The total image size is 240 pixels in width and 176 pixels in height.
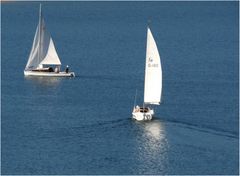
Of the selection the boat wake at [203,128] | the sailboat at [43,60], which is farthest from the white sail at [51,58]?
the boat wake at [203,128]

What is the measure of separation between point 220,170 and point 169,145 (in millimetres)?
7271

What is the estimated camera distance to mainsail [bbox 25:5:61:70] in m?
127

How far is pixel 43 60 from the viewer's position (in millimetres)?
128500

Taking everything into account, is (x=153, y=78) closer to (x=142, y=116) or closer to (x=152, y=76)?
(x=152, y=76)

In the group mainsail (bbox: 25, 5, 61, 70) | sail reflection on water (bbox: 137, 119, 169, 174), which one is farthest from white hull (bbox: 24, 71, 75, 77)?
sail reflection on water (bbox: 137, 119, 169, 174)

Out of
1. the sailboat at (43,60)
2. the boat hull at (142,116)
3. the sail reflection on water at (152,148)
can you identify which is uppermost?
the sailboat at (43,60)

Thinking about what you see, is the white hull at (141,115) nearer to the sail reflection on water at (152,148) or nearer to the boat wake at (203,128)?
the sail reflection on water at (152,148)

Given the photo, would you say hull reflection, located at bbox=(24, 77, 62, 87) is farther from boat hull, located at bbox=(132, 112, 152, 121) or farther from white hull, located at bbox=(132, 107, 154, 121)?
boat hull, located at bbox=(132, 112, 152, 121)

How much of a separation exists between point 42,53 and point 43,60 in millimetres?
896

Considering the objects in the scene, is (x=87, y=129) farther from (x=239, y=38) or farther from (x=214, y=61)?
(x=239, y=38)

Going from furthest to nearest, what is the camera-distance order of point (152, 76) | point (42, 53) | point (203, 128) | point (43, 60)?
1. point (42, 53)
2. point (43, 60)
3. point (152, 76)
4. point (203, 128)

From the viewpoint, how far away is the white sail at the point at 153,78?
97.6 meters

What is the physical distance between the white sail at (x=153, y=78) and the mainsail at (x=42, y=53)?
30120mm

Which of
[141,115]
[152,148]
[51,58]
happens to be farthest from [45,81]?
[152,148]
